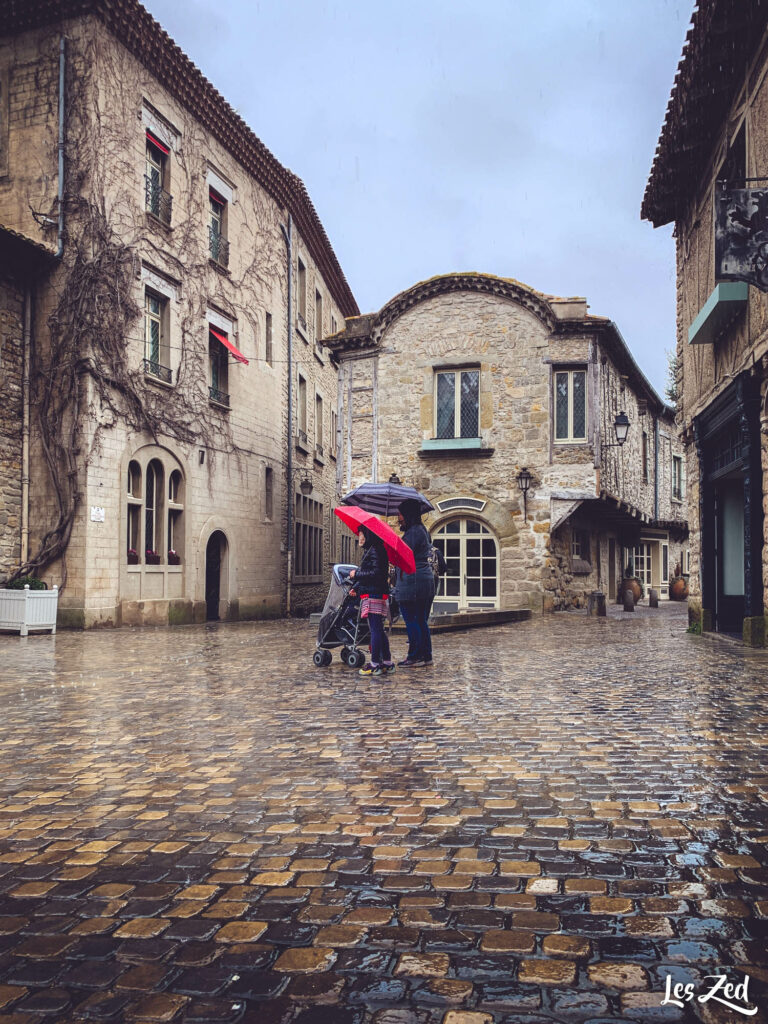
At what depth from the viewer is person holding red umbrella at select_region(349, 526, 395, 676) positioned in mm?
8523

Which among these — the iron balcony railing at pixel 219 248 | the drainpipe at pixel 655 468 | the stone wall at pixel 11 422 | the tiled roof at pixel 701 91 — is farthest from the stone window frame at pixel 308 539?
the tiled roof at pixel 701 91

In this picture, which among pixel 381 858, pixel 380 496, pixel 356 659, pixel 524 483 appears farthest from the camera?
pixel 524 483

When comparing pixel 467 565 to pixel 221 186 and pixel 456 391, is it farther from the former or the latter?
pixel 221 186

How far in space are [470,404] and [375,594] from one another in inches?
473

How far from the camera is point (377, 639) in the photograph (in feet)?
28.0

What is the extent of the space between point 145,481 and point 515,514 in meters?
8.18

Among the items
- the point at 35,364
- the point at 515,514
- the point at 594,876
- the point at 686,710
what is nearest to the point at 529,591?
the point at 515,514

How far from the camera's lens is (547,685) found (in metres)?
7.54

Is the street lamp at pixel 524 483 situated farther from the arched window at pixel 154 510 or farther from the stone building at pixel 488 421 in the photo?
the arched window at pixel 154 510

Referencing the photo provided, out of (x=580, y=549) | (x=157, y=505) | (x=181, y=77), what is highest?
(x=181, y=77)

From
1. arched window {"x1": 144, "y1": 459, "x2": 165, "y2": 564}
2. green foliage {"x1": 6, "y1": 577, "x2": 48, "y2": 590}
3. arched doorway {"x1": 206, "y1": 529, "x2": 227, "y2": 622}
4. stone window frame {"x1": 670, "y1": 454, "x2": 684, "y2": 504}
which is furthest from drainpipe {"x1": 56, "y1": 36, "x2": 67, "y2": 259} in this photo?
stone window frame {"x1": 670, "y1": 454, "x2": 684, "y2": 504}

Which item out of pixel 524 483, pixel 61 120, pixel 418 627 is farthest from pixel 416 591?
pixel 61 120

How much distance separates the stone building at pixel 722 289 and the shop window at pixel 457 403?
598 centimetres

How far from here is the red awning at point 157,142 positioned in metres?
16.9
